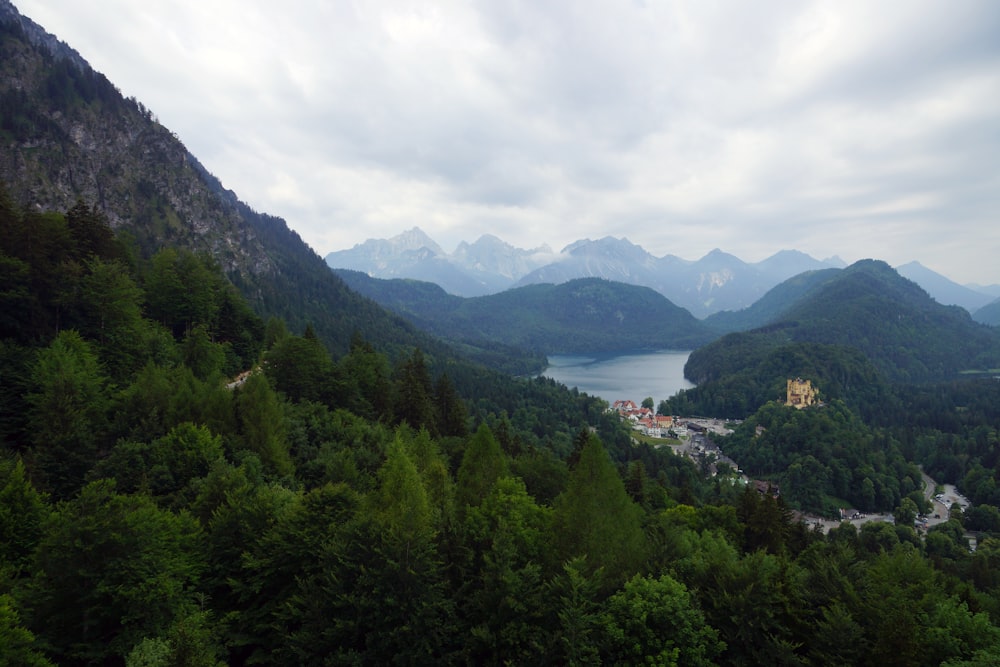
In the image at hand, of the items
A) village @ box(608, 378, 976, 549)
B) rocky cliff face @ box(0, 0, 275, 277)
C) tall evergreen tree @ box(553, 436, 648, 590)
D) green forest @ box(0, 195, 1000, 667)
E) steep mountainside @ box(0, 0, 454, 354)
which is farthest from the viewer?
steep mountainside @ box(0, 0, 454, 354)

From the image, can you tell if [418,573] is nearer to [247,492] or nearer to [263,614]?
[263,614]

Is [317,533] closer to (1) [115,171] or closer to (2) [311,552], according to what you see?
(2) [311,552]

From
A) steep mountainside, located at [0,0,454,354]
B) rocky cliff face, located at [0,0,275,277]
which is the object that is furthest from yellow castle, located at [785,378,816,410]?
rocky cliff face, located at [0,0,275,277]

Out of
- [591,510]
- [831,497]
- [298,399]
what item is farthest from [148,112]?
[831,497]

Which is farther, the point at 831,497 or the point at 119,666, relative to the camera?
the point at 831,497

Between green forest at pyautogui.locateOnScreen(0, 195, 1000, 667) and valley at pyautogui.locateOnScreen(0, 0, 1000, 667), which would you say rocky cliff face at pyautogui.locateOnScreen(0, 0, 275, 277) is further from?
green forest at pyautogui.locateOnScreen(0, 195, 1000, 667)

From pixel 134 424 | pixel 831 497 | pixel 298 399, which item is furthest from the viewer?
pixel 831 497
